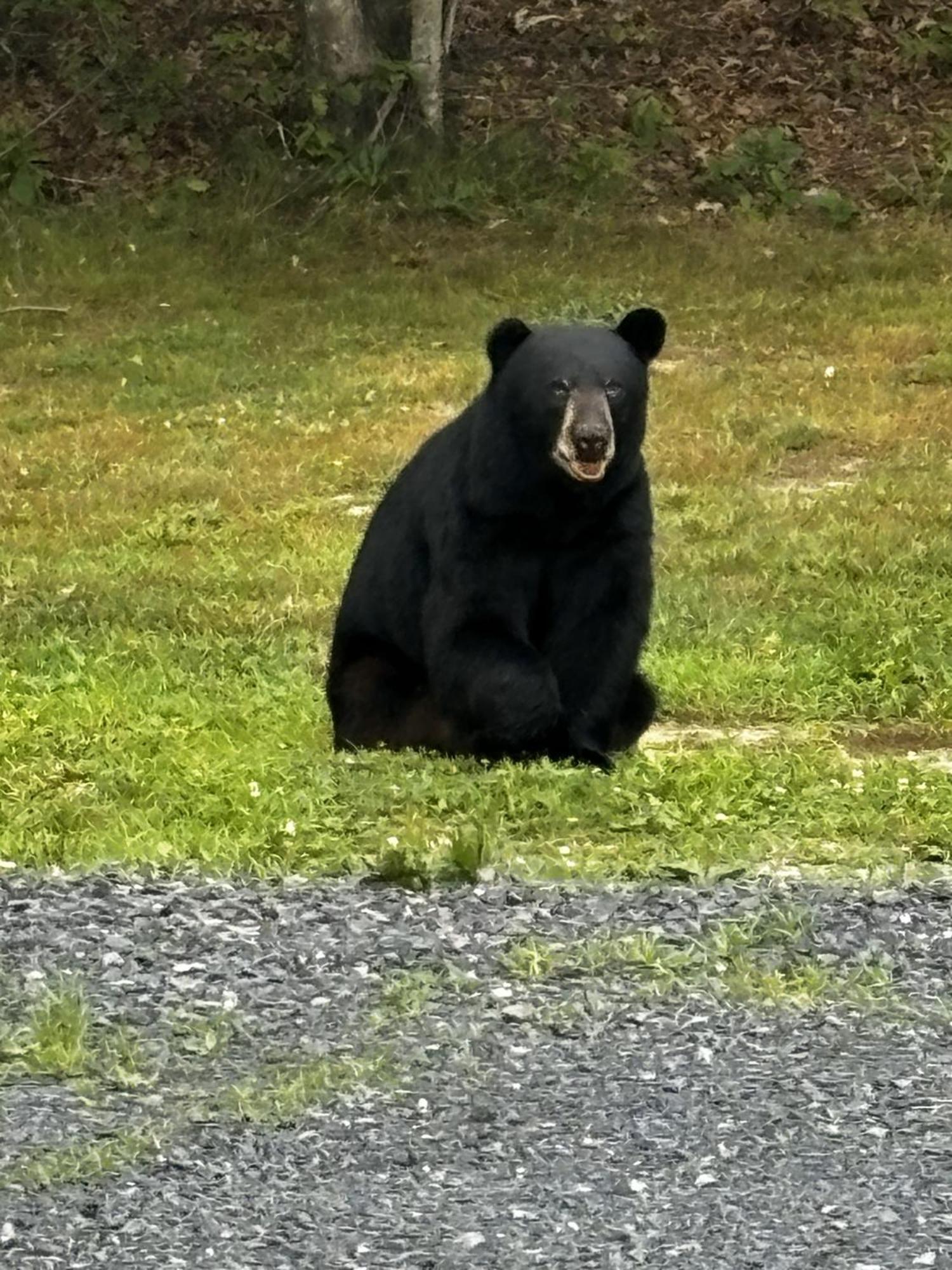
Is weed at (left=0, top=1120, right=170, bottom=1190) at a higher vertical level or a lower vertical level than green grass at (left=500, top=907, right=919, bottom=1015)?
higher

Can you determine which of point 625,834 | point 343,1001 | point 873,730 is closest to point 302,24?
point 873,730

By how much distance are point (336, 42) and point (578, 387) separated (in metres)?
12.2

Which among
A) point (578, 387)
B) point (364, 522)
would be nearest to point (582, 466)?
point (578, 387)

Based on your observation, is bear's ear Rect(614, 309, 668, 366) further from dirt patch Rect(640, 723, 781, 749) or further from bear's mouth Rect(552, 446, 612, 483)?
dirt patch Rect(640, 723, 781, 749)

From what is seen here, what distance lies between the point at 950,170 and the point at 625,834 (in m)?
13.4

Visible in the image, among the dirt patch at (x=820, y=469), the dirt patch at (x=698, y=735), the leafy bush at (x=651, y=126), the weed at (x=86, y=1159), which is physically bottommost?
the dirt patch at (x=820, y=469)

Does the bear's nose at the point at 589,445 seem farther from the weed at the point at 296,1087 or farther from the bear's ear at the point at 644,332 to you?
the weed at the point at 296,1087

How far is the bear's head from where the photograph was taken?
21.7ft

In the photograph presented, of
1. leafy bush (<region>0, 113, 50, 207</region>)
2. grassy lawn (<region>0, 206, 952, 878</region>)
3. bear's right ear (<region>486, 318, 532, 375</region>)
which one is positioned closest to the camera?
grassy lawn (<region>0, 206, 952, 878</region>)

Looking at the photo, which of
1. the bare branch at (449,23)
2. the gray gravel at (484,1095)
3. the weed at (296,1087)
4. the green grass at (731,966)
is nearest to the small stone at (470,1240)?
the gray gravel at (484,1095)

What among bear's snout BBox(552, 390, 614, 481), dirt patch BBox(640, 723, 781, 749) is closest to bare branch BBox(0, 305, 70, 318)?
dirt patch BBox(640, 723, 781, 749)

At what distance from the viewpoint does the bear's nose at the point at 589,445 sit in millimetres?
6586

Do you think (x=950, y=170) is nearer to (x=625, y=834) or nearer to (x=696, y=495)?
(x=696, y=495)

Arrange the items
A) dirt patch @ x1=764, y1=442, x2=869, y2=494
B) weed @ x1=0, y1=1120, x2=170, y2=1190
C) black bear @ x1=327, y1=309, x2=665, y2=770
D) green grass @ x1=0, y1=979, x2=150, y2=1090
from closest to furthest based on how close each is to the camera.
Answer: weed @ x1=0, y1=1120, x2=170, y2=1190 → green grass @ x1=0, y1=979, x2=150, y2=1090 → black bear @ x1=327, y1=309, x2=665, y2=770 → dirt patch @ x1=764, y1=442, x2=869, y2=494
